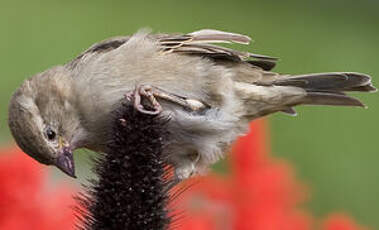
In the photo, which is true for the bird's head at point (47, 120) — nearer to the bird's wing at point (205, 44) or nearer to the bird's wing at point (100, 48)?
the bird's wing at point (100, 48)

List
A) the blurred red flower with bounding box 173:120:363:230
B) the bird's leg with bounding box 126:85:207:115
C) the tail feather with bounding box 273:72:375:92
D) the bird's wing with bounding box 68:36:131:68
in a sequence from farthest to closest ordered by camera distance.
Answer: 1. the tail feather with bounding box 273:72:375:92
2. the bird's wing with bounding box 68:36:131:68
3. the blurred red flower with bounding box 173:120:363:230
4. the bird's leg with bounding box 126:85:207:115

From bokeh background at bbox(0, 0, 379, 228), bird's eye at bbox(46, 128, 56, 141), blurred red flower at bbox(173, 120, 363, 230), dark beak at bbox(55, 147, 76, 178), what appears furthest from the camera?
bokeh background at bbox(0, 0, 379, 228)

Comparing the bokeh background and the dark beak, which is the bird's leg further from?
the bokeh background

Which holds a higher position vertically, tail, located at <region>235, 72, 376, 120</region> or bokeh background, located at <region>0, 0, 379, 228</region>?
tail, located at <region>235, 72, 376, 120</region>

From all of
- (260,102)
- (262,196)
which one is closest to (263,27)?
(260,102)

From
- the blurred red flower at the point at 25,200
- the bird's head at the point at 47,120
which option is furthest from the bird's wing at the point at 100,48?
the blurred red flower at the point at 25,200

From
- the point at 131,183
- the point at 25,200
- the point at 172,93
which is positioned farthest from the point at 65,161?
the point at 131,183

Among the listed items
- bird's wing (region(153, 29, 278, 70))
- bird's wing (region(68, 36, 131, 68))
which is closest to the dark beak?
bird's wing (region(68, 36, 131, 68))
